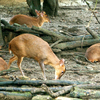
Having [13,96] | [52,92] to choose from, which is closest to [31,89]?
[13,96]

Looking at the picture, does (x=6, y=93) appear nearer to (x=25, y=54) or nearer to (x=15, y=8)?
(x=25, y=54)

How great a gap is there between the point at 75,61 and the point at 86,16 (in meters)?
6.51

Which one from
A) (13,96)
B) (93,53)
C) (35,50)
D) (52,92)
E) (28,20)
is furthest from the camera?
(28,20)

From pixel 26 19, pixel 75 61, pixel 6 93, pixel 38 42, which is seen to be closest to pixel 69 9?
pixel 26 19

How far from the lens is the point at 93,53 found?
731 cm

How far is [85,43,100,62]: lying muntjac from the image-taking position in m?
7.20

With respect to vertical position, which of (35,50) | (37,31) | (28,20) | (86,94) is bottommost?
(28,20)

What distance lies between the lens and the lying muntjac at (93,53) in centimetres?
720

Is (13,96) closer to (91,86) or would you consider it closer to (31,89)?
(31,89)

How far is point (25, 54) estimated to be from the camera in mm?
5742

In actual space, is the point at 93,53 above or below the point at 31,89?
below

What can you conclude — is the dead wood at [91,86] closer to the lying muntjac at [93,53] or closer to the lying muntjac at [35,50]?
the lying muntjac at [35,50]

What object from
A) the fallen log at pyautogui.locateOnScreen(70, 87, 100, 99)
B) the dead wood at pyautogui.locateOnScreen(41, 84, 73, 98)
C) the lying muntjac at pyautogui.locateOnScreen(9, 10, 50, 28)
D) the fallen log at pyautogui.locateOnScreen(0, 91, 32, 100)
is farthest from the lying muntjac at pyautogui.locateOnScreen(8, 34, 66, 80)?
the lying muntjac at pyautogui.locateOnScreen(9, 10, 50, 28)

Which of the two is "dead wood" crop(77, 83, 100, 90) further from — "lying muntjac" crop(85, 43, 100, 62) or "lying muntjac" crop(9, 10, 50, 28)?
"lying muntjac" crop(9, 10, 50, 28)
